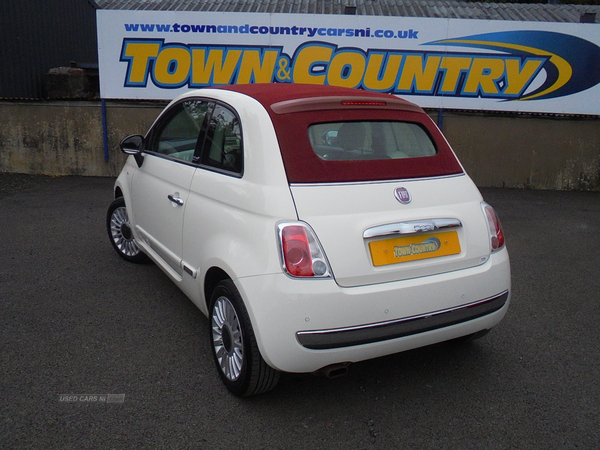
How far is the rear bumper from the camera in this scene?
103 inches

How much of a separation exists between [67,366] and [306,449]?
5.29 feet

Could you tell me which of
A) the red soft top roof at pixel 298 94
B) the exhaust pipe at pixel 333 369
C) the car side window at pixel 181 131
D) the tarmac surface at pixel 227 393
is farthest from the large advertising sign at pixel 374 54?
the exhaust pipe at pixel 333 369

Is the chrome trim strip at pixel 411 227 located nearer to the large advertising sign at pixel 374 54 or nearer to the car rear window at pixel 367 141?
the car rear window at pixel 367 141

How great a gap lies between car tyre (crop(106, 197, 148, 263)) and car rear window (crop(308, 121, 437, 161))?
2543 millimetres

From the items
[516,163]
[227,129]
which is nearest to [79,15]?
[516,163]

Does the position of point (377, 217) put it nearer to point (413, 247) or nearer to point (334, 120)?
point (413, 247)

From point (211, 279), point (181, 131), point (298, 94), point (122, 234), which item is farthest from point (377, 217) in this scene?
point (122, 234)

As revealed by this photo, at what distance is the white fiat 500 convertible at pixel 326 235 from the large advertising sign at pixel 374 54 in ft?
19.5

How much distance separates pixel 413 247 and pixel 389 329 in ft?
1.47

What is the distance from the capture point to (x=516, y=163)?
9.52 meters

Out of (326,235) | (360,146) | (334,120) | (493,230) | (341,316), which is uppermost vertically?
(334,120)

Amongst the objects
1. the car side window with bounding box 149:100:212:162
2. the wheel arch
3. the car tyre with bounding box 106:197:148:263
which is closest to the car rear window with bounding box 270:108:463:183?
the wheel arch

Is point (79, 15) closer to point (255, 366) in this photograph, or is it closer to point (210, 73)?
point (210, 73)

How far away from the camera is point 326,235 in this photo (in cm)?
270
